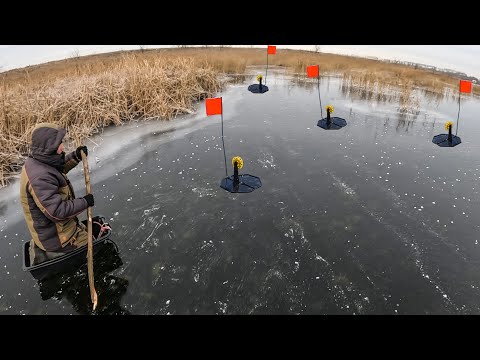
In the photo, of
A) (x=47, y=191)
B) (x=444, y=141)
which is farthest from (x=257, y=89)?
(x=47, y=191)

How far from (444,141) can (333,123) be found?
119 inches

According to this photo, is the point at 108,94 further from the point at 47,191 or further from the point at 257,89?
the point at 47,191

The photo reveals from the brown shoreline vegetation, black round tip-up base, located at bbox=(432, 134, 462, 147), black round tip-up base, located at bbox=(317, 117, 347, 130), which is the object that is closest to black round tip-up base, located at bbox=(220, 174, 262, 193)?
black round tip-up base, located at bbox=(317, 117, 347, 130)

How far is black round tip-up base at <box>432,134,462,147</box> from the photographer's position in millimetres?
8409

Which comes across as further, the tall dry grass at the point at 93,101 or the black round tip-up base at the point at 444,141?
the black round tip-up base at the point at 444,141

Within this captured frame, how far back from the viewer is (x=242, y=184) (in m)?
6.59

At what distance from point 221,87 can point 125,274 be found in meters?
10.9

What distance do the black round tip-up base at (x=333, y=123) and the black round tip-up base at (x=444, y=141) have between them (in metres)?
2.51

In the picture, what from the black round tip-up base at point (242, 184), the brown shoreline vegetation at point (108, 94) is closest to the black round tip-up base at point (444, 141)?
the brown shoreline vegetation at point (108, 94)

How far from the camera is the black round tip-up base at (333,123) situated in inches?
369

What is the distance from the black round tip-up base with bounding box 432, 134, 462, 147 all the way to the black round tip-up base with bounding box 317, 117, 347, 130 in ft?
8.24

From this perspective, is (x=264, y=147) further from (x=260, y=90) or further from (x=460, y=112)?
(x=460, y=112)

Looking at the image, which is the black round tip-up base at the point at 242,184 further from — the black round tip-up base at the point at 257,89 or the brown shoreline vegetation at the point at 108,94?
the black round tip-up base at the point at 257,89

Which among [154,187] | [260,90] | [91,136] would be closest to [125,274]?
[154,187]
